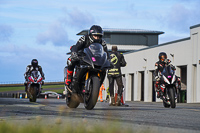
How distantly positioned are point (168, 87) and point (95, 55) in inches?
195

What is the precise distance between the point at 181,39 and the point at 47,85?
9266 centimetres

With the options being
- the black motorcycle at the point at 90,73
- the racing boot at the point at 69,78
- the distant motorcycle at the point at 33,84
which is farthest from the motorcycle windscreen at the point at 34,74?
the black motorcycle at the point at 90,73

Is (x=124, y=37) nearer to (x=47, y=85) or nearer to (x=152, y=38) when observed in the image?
(x=152, y=38)

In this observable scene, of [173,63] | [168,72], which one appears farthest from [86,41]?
[173,63]

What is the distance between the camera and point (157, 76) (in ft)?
49.7

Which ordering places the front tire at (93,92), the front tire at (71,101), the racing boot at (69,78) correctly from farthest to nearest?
the front tire at (71,101), the racing boot at (69,78), the front tire at (93,92)

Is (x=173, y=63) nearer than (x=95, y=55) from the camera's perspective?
No

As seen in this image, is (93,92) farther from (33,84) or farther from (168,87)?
(33,84)

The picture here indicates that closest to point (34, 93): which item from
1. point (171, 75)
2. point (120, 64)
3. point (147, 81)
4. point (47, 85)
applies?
point (120, 64)

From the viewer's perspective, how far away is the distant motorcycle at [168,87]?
1409cm

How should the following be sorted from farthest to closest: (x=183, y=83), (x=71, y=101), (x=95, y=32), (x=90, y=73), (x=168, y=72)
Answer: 1. (x=183, y=83)
2. (x=168, y=72)
3. (x=71, y=101)
4. (x=95, y=32)
5. (x=90, y=73)

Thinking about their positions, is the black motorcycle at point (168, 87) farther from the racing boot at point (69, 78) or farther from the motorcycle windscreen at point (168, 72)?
the racing boot at point (69, 78)

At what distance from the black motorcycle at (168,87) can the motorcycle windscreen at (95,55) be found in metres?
4.57

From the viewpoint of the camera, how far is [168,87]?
1434 centimetres
